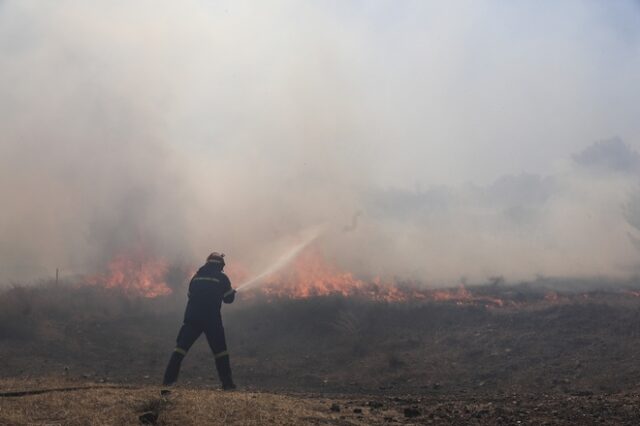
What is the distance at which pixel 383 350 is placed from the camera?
1908 centimetres

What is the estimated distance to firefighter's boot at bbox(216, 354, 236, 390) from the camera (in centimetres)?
1351

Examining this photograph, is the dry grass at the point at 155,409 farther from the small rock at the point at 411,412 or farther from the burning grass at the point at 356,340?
the burning grass at the point at 356,340

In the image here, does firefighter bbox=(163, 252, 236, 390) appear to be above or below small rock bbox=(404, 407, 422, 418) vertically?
above

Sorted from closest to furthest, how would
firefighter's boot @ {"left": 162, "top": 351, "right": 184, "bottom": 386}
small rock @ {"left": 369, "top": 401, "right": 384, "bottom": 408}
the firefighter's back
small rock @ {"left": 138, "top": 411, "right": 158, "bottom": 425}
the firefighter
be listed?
small rock @ {"left": 138, "top": 411, "right": 158, "bottom": 425}
small rock @ {"left": 369, "top": 401, "right": 384, "bottom": 408}
firefighter's boot @ {"left": 162, "top": 351, "right": 184, "bottom": 386}
the firefighter
the firefighter's back

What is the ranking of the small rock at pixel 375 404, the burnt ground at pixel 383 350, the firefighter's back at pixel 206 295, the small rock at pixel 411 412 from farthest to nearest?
1. the firefighter's back at pixel 206 295
2. the burnt ground at pixel 383 350
3. the small rock at pixel 375 404
4. the small rock at pixel 411 412

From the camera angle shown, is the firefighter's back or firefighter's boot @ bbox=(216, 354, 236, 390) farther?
the firefighter's back

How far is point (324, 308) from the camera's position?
76.1 ft

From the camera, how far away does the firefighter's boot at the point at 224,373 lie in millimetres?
13508

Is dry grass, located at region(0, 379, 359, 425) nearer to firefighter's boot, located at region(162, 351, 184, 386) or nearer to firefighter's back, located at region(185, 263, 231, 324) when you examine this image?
firefighter's boot, located at region(162, 351, 184, 386)

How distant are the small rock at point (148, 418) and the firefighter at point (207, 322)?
466 cm

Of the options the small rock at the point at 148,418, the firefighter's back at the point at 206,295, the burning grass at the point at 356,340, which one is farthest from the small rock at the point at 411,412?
the firefighter's back at the point at 206,295

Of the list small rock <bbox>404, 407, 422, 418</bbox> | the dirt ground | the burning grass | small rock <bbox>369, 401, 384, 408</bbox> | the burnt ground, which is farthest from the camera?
the burning grass

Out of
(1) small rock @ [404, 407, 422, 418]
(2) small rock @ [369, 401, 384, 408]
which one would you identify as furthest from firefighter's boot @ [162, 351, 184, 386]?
(1) small rock @ [404, 407, 422, 418]

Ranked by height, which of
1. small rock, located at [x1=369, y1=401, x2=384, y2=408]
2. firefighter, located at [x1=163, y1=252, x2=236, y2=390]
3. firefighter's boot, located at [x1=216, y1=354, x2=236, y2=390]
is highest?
firefighter, located at [x1=163, y1=252, x2=236, y2=390]
